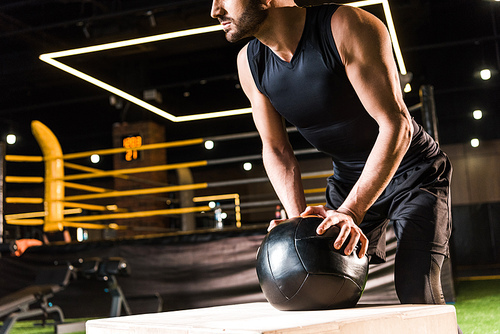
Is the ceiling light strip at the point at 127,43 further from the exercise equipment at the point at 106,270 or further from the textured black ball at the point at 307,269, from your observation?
the textured black ball at the point at 307,269

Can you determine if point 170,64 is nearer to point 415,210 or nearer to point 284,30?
point 284,30

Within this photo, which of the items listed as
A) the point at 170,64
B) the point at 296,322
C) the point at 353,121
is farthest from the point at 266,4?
the point at 170,64

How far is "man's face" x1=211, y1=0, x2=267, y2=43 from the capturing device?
1584 mm

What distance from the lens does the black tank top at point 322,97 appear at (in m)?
1.60

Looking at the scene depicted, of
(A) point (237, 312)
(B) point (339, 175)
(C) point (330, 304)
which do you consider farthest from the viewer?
(B) point (339, 175)

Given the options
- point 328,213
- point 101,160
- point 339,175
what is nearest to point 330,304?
point 328,213

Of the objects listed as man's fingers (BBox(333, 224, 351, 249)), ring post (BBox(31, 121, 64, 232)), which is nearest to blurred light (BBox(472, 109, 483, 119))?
ring post (BBox(31, 121, 64, 232))

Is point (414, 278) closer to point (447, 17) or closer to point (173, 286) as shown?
point (173, 286)

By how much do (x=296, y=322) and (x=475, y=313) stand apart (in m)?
3.08

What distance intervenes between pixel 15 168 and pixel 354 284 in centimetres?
1583

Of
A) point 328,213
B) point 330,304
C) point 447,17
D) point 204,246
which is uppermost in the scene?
point 447,17

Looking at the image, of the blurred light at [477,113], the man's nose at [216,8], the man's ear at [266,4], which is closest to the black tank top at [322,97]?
the man's ear at [266,4]

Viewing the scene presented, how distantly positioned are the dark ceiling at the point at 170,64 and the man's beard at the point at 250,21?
3254mm

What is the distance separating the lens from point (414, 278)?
1.59 m
